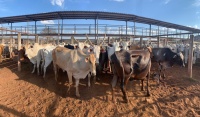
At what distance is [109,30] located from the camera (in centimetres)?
2148

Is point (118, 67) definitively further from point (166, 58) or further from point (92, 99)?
point (166, 58)

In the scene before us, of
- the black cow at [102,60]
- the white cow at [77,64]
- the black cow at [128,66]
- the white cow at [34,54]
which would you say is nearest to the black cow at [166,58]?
the black cow at [128,66]

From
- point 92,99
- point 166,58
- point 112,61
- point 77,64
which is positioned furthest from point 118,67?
point 166,58

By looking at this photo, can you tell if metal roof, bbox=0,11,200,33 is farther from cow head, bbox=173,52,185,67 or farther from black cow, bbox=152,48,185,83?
cow head, bbox=173,52,185,67

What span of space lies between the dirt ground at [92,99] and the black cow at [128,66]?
22.3 inches

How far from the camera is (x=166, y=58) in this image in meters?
9.36

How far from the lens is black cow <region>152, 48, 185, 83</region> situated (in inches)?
358

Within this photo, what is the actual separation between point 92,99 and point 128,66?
74.8 inches

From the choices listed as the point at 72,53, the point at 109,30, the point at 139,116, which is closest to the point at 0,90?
the point at 72,53

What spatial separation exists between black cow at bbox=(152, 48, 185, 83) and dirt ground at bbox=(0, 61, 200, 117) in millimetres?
765

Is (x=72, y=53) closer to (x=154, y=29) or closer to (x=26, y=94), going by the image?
(x=26, y=94)

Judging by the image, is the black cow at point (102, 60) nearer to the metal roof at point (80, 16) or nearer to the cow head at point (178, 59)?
the cow head at point (178, 59)

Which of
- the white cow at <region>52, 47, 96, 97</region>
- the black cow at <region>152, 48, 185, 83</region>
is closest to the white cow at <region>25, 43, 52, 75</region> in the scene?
the white cow at <region>52, 47, 96, 97</region>

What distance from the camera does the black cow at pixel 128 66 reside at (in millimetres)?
6379
